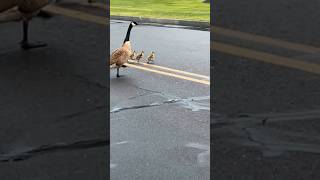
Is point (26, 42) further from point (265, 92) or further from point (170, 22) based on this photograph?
point (170, 22)

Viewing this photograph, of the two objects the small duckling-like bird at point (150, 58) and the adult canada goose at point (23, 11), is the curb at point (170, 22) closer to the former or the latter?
the small duckling-like bird at point (150, 58)

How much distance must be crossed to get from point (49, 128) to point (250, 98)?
34.4 inches

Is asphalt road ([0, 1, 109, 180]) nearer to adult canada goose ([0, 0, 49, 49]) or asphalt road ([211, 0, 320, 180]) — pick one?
adult canada goose ([0, 0, 49, 49])

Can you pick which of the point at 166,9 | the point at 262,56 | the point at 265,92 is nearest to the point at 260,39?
the point at 262,56

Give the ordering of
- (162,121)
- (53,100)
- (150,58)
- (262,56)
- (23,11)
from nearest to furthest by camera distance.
→ (23,11) → (53,100) → (262,56) → (162,121) → (150,58)

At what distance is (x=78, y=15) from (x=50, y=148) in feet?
1.58

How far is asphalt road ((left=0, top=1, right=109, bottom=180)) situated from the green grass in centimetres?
777

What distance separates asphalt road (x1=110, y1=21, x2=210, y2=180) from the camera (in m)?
3.08

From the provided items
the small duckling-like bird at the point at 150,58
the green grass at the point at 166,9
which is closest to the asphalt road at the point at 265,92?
the small duckling-like bird at the point at 150,58

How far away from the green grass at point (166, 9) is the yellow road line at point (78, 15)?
25.5 feet

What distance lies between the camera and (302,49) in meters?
2.28

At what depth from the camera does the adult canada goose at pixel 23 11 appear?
1704 mm

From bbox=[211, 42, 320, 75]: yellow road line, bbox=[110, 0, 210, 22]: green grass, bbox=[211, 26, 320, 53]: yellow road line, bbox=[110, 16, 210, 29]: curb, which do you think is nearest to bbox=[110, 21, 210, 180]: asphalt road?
bbox=[211, 42, 320, 75]: yellow road line

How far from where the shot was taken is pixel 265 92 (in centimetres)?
221
